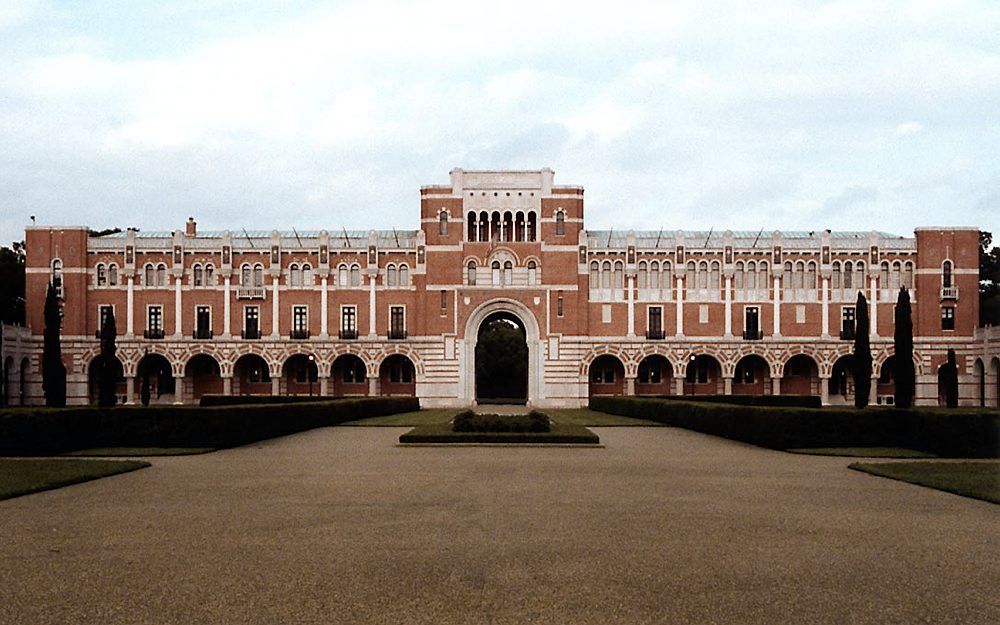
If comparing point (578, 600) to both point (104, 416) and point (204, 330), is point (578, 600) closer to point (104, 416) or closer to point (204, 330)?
point (104, 416)

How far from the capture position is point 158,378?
62.6m

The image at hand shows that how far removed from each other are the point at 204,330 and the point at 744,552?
56240 mm

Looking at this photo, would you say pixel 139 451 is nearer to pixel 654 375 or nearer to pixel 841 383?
pixel 654 375

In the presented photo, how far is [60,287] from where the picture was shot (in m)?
60.6

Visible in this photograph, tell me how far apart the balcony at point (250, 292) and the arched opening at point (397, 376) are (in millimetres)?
9833

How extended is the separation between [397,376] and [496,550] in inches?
2087

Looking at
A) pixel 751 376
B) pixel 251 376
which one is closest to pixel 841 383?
pixel 751 376

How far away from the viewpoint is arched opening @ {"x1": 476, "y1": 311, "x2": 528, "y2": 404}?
261ft

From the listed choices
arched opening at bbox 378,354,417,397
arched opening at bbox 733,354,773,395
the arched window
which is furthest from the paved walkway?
arched opening at bbox 733,354,773,395

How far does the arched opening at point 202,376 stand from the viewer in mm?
62031

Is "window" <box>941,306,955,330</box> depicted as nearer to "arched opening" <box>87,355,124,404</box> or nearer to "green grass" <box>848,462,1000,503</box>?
"green grass" <box>848,462,1000,503</box>

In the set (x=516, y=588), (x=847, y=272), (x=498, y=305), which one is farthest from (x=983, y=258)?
(x=516, y=588)

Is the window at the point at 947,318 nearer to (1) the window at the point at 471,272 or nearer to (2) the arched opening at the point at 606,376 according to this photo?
(2) the arched opening at the point at 606,376

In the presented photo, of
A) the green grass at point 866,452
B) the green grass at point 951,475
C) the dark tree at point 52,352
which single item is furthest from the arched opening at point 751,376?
the dark tree at point 52,352
